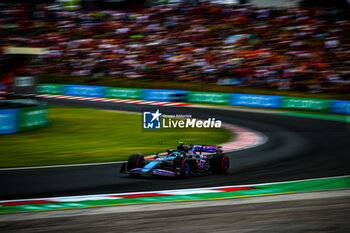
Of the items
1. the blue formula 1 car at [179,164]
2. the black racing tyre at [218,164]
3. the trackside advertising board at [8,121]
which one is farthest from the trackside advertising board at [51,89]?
the black racing tyre at [218,164]

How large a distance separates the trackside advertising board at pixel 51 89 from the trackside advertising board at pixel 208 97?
9.19 metres

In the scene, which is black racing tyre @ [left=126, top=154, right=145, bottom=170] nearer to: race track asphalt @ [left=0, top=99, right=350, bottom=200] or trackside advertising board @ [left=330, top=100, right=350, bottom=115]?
race track asphalt @ [left=0, top=99, right=350, bottom=200]

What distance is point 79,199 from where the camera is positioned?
8016 millimetres

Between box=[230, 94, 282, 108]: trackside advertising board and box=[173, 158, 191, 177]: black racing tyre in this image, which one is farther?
box=[230, 94, 282, 108]: trackside advertising board

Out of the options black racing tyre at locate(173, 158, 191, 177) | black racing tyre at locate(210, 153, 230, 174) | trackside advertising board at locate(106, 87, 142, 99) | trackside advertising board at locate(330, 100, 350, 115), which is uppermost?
black racing tyre at locate(173, 158, 191, 177)

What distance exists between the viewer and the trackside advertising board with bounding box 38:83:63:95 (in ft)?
103

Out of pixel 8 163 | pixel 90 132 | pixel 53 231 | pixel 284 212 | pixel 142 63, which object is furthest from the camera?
pixel 142 63

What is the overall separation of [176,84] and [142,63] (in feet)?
10.9

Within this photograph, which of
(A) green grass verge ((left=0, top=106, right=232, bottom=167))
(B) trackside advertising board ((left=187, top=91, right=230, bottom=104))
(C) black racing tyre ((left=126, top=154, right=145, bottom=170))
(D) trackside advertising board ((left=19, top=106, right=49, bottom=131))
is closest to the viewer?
(C) black racing tyre ((left=126, top=154, right=145, bottom=170))

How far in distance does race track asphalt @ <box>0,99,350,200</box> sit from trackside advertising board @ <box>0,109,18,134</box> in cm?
608

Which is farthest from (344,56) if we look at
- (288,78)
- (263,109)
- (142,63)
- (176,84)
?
(142,63)

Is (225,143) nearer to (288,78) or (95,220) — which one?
(95,220)

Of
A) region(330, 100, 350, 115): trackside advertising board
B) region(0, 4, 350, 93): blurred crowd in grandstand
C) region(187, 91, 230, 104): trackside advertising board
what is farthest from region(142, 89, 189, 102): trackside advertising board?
region(330, 100, 350, 115): trackside advertising board

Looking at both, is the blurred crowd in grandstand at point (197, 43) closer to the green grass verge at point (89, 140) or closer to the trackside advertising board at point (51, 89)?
the trackside advertising board at point (51, 89)
